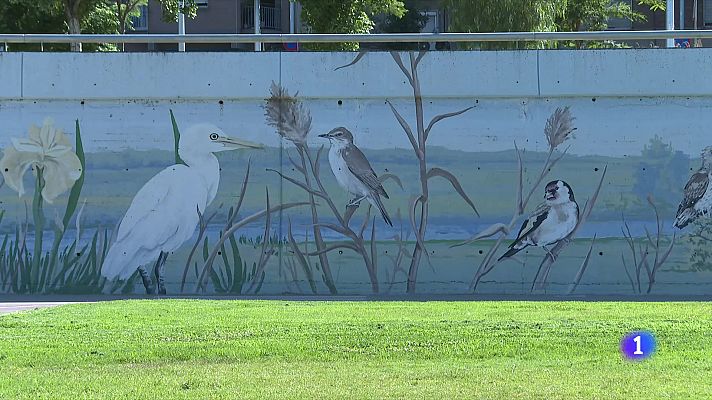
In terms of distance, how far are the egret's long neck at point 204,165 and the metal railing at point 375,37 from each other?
176 cm

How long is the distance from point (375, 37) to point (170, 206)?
3812mm

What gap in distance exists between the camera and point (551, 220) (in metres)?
14.1

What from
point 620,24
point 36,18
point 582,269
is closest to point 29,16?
point 36,18

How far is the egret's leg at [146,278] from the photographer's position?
46.5ft

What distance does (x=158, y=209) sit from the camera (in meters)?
14.3

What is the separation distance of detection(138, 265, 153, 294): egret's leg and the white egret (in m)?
0.01

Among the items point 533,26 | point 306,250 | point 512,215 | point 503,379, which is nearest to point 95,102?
point 306,250

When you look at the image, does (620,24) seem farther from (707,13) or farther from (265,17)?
(265,17)

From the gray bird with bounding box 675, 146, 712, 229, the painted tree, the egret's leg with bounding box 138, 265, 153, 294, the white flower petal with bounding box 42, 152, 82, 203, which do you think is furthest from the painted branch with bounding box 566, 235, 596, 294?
the white flower petal with bounding box 42, 152, 82, 203

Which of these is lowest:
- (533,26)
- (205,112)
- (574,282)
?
(574,282)

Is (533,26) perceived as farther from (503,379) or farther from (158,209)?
(503,379)

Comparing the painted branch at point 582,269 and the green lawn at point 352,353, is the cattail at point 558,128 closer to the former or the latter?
the painted branch at point 582,269

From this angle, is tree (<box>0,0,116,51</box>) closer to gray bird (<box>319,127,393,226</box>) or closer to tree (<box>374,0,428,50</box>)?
gray bird (<box>319,127,393,226</box>)

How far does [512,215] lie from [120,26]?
56.2 feet
